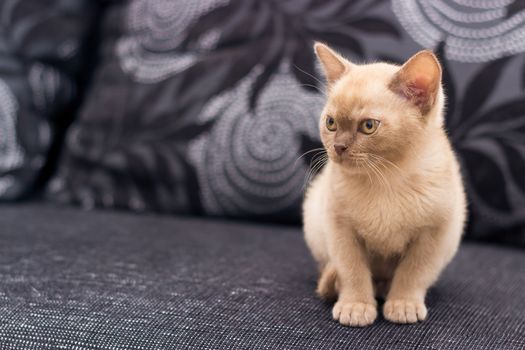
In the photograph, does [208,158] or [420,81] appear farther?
[208,158]

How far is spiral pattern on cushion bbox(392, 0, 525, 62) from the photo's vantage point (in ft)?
3.92

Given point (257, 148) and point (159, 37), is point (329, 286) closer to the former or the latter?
point (257, 148)

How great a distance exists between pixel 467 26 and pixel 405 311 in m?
0.69

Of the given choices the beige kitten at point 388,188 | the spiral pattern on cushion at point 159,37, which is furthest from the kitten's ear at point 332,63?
the spiral pattern on cushion at point 159,37

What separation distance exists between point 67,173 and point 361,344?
102 cm

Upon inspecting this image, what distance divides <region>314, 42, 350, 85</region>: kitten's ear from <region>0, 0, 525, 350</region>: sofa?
32 centimetres

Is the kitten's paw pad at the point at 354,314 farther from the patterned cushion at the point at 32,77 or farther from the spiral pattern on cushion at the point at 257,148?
the patterned cushion at the point at 32,77

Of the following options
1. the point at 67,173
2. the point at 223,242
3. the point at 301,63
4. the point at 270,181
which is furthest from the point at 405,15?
the point at 67,173

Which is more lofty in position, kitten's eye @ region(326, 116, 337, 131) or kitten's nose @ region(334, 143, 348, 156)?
kitten's eye @ region(326, 116, 337, 131)

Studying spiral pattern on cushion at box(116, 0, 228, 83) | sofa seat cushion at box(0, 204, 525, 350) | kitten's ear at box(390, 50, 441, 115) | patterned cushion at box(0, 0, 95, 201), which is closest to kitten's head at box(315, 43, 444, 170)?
kitten's ear at box(390, 50, 441, 115)

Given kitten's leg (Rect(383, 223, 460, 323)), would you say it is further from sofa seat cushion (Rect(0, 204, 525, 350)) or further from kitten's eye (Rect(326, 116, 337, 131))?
kitten's eye (Rect(326, 116, 337, 131))

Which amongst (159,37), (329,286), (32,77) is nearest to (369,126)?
(329,286)

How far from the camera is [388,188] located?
2.70ft

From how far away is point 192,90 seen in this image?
1.40 m
